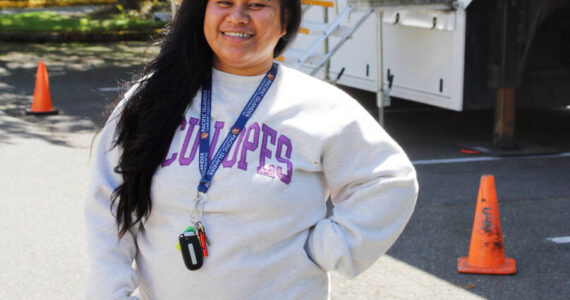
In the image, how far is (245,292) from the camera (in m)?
2.09

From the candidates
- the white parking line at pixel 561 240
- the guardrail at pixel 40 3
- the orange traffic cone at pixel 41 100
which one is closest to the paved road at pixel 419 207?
the white parking line at pixel 561 240

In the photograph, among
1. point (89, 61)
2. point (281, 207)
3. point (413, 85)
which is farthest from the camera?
point (89, 61)

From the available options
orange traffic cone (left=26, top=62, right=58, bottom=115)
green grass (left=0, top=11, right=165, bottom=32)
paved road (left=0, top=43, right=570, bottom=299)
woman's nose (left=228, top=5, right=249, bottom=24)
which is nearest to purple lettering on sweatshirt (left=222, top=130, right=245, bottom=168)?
woman's nose (left=228, top=5, right=249, bottom=24)

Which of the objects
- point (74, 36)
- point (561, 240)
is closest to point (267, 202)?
point (561, 240)

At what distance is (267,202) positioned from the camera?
207 cm

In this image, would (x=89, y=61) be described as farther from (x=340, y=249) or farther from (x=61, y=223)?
(x=340, y=249)

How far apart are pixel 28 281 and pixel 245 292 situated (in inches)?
128

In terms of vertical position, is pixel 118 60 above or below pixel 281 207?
below

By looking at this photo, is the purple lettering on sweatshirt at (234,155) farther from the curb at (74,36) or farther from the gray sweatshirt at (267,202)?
the curb at (74,36)

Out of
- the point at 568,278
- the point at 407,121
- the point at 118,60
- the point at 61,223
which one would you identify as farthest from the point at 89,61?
the point at 568,278

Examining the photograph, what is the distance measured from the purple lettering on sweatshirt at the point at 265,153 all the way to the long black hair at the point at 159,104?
0.71 feet

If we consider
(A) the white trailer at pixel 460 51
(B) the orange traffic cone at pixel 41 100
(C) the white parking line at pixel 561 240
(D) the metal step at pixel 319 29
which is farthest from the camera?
(B) the orange traffic cone at pixel 41 100

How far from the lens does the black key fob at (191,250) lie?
80.0 inches

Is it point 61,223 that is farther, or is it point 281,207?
point 61,223
